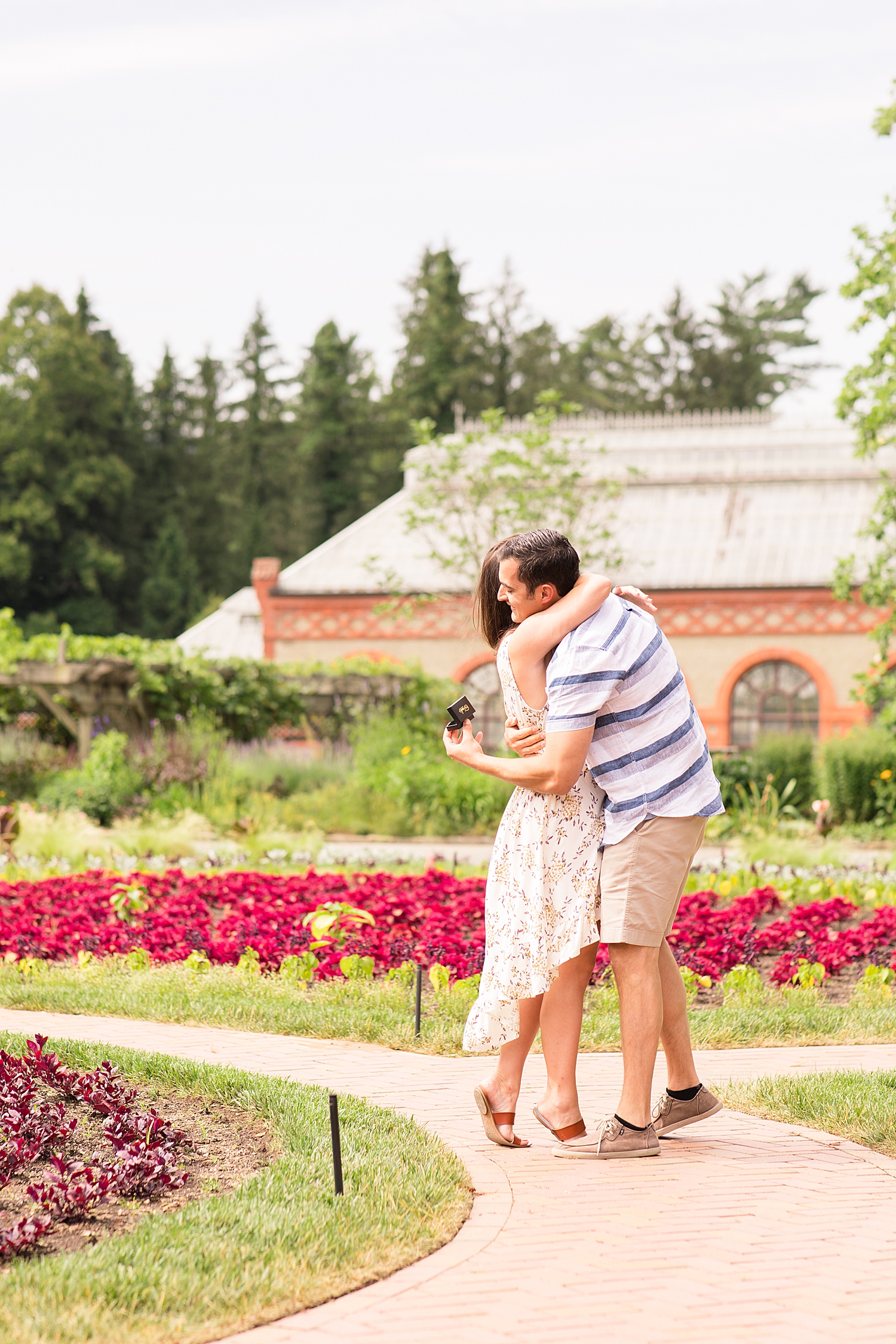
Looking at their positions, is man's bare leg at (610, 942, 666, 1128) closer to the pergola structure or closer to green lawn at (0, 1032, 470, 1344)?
green lawn at (0, 1032, 470, 1344)

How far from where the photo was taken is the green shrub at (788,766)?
53.8ft

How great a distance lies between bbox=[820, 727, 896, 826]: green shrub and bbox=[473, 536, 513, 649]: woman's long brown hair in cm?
1180

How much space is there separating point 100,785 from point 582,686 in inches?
427

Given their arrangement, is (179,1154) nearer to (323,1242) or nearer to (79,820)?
(323,1242)

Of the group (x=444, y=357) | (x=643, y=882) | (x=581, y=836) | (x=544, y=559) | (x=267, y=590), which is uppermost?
(x=444, y=357)

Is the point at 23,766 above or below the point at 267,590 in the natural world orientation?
below

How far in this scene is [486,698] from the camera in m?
26.0

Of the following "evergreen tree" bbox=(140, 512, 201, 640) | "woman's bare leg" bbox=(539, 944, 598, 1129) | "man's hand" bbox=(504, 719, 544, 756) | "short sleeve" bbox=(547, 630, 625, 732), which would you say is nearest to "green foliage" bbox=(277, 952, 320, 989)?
"woman's bare leg" bbox=(539, 944, 598, 1129)

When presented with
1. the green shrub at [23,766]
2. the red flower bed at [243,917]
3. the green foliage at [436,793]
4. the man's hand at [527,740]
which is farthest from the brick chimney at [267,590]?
the man's hand at [527,740]

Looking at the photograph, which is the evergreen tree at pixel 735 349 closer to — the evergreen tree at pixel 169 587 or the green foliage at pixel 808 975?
the evergreen tree at pixel 169 587

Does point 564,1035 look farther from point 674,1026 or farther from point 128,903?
point 128,903

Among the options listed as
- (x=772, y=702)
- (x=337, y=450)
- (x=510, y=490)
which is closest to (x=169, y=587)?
(x=337, y=450)

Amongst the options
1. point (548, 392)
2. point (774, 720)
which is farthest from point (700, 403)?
point (548, 392)

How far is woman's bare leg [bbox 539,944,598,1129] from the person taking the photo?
13.1ft
